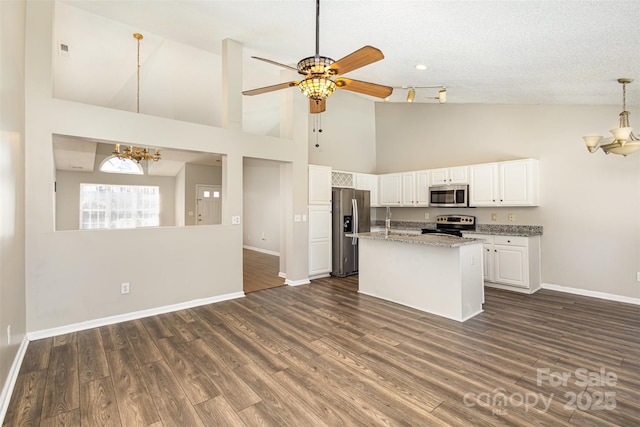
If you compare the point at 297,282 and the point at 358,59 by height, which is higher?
the point at 358,59

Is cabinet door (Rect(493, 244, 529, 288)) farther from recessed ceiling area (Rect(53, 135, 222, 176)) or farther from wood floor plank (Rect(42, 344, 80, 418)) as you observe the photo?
wood floor plank (Rect(42, 344, 80, 418))

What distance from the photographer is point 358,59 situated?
7.54 ft

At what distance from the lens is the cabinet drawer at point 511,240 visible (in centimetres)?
457

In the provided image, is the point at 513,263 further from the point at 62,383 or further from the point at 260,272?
the point at 62,383

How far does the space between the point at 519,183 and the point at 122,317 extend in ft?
19.2

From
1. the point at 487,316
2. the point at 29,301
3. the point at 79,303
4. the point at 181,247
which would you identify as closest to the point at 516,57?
the point at 487,316

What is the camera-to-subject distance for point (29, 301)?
298cm

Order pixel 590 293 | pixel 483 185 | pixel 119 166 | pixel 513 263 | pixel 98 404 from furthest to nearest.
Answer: pixel 119 166
pixel 483 185
pixel 513 263
pixel 590 293
pixel 98 404

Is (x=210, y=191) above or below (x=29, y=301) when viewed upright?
above

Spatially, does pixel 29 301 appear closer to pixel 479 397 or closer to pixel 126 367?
pixel 126 367

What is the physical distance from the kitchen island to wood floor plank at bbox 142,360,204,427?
9.21 feet

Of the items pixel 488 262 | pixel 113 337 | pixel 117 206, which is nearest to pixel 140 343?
pixel 113 337

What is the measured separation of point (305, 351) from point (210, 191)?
26.6 ft

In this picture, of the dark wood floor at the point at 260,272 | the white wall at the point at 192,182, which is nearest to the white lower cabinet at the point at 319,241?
the dark wood floor at the point at 260,272
